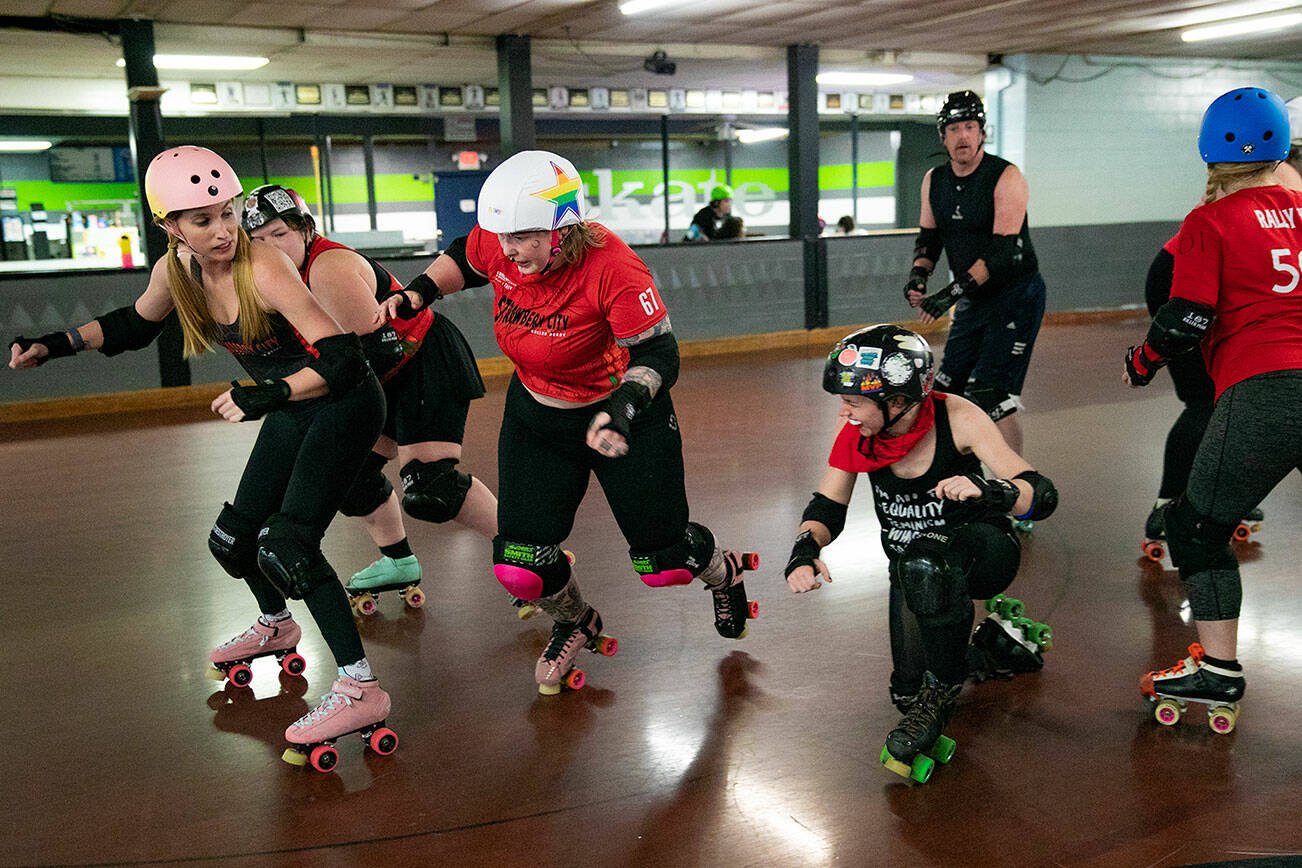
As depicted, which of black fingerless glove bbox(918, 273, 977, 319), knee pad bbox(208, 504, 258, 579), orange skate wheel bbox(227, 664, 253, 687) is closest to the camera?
knee pad bbox(208, 504, 258, 579)

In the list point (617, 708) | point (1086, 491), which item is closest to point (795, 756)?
point (617, 708)

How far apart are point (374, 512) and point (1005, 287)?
242 centimetres

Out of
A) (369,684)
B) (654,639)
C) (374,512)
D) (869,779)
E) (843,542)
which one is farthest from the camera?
(843,542)

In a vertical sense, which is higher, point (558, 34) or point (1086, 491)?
point (558, 34)

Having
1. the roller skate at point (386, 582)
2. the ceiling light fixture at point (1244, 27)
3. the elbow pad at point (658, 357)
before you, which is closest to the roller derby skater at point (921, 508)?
the elbow pad at point (658, 357)

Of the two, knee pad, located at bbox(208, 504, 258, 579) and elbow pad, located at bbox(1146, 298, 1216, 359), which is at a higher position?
elbow pad, located at bbox(1146, 298, 1216, 359)

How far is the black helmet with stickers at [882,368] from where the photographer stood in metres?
2.22

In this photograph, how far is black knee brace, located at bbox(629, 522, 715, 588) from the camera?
2662 millimetres

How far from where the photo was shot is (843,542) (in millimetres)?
4027

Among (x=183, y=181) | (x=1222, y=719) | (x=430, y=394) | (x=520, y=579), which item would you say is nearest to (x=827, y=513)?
(x=520, y=579)

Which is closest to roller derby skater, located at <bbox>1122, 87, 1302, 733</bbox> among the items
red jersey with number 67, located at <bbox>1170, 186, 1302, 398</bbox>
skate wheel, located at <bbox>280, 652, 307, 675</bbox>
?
red jersey with number 67, located at <bbox>1170, 186, 1302, 398</bbox>

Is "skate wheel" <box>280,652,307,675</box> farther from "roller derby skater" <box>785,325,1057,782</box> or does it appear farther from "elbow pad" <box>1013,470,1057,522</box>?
"elbow pad" <box>1013,470,1057,522</box>

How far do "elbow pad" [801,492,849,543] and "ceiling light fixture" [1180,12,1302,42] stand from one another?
1051cm

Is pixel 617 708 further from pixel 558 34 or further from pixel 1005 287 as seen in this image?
pixel 558 34
